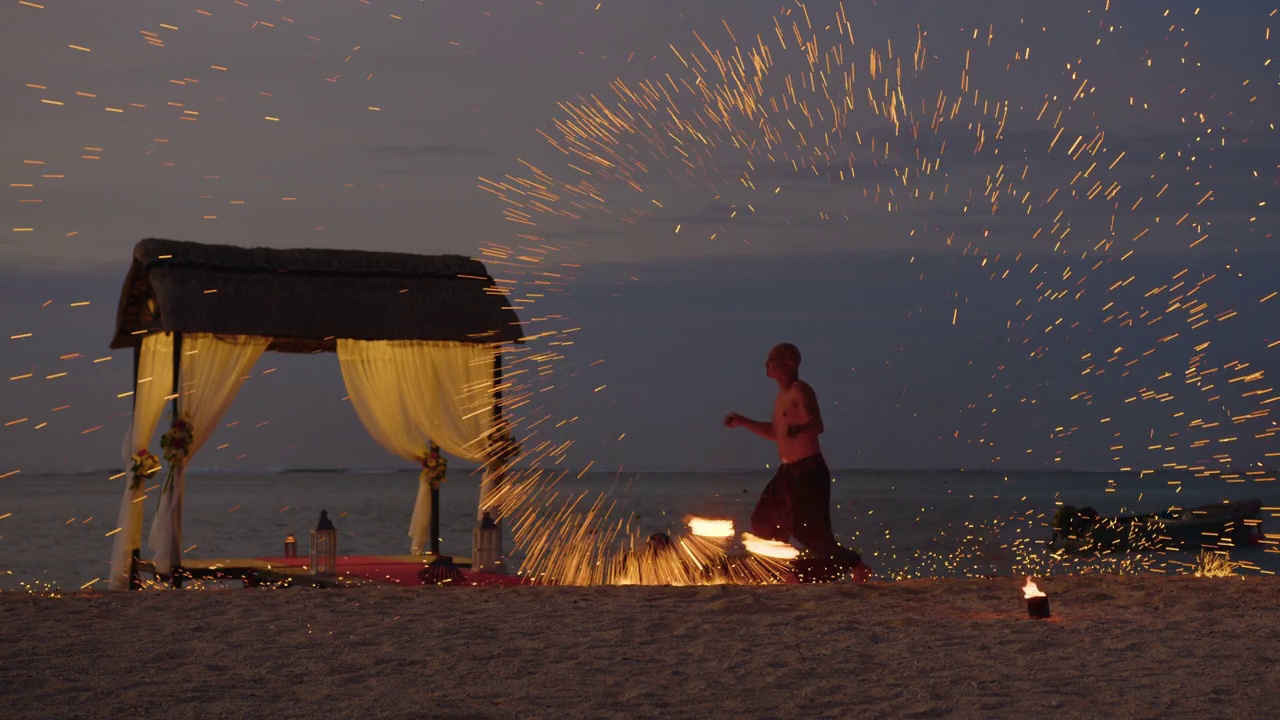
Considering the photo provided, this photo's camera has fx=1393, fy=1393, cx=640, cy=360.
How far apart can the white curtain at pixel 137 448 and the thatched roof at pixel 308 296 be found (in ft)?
1.50

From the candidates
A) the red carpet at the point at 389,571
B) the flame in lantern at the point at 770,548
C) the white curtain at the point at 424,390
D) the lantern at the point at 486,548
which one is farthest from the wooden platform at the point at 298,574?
the flame in lantern at the point at 770,548

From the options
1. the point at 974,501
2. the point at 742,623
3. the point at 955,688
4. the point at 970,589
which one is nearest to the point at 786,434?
the point at 970,589

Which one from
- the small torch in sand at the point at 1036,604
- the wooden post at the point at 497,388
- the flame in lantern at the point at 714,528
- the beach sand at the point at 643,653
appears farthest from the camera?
the wooden post at the point at 497,388

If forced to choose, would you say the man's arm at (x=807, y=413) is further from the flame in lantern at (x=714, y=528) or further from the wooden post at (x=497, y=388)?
the wooden post at (x=497, y=388)

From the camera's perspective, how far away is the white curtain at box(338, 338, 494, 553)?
13547 millimetres

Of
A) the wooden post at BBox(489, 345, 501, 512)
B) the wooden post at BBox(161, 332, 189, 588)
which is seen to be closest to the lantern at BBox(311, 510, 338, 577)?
the wooden post at BBox(161, 332, 189, 588)

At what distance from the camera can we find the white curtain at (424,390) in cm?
1355

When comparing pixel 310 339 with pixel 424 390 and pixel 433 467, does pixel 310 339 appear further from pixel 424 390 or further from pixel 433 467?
pixel 433 467

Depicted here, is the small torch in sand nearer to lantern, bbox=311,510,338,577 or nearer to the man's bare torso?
the man's bare torso

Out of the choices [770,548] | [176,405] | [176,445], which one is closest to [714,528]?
[770,548]

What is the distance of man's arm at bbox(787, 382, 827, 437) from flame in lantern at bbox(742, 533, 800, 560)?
0.85m

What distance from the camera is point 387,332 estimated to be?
1282 centimetres

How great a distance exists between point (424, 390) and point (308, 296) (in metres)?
1.56

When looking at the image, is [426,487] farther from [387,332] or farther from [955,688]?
[955,688]
